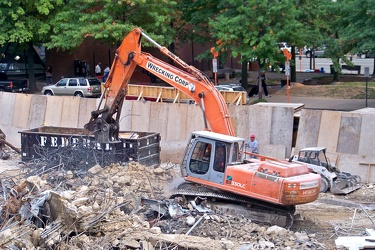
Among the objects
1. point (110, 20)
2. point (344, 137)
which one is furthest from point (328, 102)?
point (344, 137)

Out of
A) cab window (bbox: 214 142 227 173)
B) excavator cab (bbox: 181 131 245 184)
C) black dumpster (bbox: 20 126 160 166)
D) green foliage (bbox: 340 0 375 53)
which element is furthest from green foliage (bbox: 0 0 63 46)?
cab window (bbox: 214 142 227 173)

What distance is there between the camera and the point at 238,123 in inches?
883

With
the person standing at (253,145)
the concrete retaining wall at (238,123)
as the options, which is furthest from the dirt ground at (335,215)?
the person standing at (253,145)

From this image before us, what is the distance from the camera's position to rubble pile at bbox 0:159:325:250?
1181 centimetres

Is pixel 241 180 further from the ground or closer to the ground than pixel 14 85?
closer to the ground

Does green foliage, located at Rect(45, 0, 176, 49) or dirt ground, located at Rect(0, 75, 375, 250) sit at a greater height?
green foliage, located at Rect(45, 0, 176, 49)

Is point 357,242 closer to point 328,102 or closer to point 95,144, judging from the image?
point 95,144

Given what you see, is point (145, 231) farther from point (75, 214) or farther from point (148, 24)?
point (148, 24)

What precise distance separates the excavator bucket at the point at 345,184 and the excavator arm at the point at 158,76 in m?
3.48

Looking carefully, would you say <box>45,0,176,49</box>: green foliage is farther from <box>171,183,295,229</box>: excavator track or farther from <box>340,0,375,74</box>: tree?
<box>171,183,295,229</box>: excavator track

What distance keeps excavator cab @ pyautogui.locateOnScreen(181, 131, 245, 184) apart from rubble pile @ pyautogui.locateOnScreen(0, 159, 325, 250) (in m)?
0.75

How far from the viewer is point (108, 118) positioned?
769 inches

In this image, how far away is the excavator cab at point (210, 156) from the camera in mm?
14891

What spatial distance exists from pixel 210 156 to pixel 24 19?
2464cm
